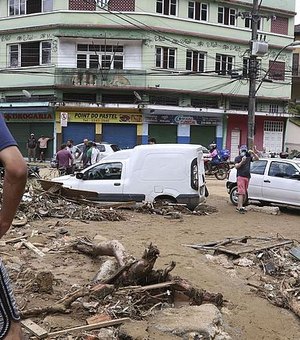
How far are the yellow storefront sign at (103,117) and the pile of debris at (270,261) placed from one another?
23195mm

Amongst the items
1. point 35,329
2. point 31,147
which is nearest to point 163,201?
point 35,329

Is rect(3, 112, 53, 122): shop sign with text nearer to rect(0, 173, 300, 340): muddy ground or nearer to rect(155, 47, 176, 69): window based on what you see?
rect(155, 47, 176, 69): window

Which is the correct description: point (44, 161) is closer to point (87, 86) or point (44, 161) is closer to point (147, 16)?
point (87, 86)

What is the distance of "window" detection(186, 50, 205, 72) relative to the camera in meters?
35.0

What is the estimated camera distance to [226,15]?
3653 cm

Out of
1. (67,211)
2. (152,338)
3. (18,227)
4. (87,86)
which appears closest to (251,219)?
(67,211)

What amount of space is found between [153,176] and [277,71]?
90.4 ft

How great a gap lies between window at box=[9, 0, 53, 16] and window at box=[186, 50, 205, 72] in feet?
30.8

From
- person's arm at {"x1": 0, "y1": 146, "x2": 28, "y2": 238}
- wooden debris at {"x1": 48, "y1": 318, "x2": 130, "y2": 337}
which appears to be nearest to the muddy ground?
wooden debris at {"x1": 48, "y1": 318, "x2": 130, "y2": 337}

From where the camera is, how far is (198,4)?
35469 millimetres

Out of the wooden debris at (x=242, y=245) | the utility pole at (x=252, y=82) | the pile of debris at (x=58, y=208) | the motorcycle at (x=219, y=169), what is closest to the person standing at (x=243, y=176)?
the pile of debris at (x=58, y=208)

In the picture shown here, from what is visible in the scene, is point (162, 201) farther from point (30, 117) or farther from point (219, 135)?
point (219, 135)

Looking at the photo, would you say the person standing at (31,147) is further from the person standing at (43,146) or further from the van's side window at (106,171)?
the van's side window at (106,171)

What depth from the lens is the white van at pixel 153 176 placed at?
Result: 45.3ft
